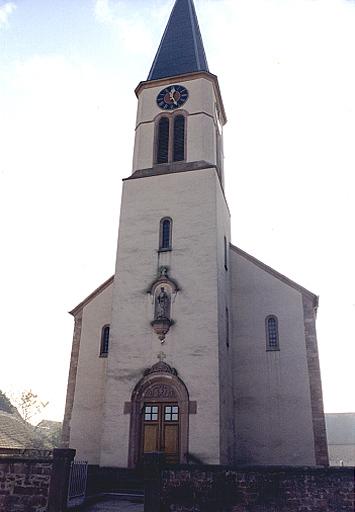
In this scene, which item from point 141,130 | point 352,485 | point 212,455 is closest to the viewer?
point 352,485

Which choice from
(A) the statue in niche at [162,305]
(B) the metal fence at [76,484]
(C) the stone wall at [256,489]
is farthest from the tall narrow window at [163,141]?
(C) the stone wall at [256,489]

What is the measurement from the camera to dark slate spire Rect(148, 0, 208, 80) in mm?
23953

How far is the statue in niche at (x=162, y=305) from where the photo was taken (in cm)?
1748

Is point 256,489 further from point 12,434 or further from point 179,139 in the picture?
point 12,434

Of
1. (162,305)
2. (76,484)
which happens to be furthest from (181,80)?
(76,484)

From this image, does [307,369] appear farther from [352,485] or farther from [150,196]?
[150,196]

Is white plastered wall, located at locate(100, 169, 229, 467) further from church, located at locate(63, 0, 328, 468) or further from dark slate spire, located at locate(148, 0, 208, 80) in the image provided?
dark slate spire, located at locate(148, 0, 208, 80)

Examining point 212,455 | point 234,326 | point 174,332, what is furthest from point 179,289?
point 212,455

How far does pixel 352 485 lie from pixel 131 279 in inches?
450

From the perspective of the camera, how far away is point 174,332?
56.1ft

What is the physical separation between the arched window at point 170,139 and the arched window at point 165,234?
3322 millimetres

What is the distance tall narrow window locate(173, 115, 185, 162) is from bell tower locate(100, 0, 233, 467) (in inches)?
2.5

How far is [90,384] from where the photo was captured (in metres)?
19.0

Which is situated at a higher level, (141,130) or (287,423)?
(141,130)
